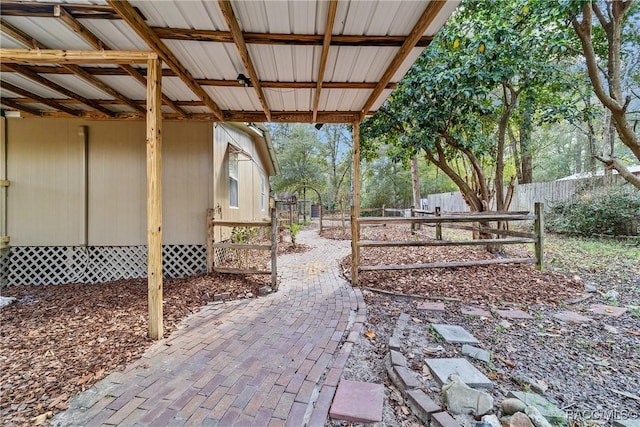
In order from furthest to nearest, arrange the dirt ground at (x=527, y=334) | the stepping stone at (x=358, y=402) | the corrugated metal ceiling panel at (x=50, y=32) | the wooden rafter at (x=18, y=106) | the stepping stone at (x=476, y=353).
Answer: the wooden rafter at (x=18, y=106) < the corrugated metal ceiling panel at (x=50, y=32) < the stepping stone at (x=476, y=353) < the dirt ground at (x=527, y=334) < the stepping stone at (x=358, y=402)

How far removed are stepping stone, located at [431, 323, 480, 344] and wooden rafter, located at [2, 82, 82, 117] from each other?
21.4 feet

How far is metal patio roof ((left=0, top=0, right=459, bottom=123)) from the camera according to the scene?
2363 millimetres

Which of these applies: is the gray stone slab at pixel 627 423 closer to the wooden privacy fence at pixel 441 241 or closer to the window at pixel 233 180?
the wooden privacy fence at pixel 441 241

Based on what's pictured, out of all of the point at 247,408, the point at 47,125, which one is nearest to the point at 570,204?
the point at 247,408

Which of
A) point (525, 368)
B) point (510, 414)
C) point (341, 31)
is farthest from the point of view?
point (341, 31)

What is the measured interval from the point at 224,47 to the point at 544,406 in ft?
13.5

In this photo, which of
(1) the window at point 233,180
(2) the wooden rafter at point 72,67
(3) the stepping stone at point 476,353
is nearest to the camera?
(3) the stepping stone at point 476,353

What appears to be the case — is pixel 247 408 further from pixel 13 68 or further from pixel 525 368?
pixel 13 68

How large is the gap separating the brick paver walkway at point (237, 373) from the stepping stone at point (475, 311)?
51.1 inches

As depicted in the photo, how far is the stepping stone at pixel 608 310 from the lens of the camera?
10.9 feet

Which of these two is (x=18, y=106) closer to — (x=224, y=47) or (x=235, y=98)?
(x=235, y=98)

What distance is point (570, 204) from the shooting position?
30.4 feet

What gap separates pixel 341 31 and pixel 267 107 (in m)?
2.10

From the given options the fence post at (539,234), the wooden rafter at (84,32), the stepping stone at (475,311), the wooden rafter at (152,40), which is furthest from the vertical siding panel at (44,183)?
the fence post at (539,234)
